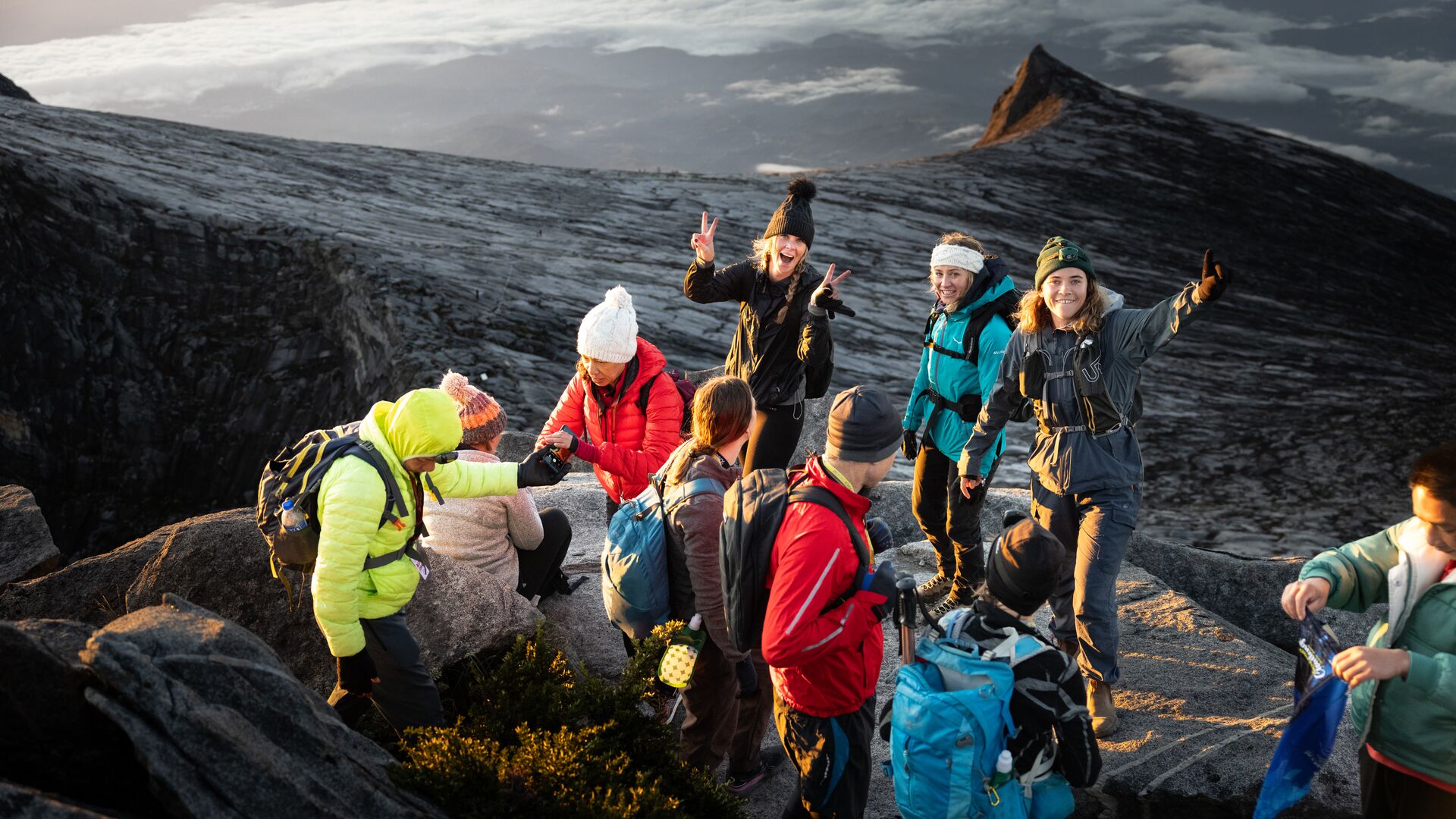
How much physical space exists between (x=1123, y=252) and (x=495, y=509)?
24730 mm

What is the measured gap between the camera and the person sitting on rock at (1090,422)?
466cm

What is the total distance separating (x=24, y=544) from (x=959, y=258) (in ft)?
21.0

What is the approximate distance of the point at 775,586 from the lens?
332cm

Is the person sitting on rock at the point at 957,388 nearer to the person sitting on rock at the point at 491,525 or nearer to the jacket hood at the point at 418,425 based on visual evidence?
the person sitting on rock at the point at 491,525

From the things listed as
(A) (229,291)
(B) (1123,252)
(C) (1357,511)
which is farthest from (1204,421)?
(A) (229,291)

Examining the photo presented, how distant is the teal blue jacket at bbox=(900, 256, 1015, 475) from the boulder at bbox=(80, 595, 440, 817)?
358 cm

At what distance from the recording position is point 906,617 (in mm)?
3273

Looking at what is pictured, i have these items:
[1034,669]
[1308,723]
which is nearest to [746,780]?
[1034,669]

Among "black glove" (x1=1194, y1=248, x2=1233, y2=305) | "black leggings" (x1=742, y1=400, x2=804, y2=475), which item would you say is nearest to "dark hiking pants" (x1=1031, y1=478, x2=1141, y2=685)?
"black glove" (x1=1194, y1=248, x2=1233, y2=305)

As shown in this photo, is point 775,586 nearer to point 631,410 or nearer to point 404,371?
point 631,410

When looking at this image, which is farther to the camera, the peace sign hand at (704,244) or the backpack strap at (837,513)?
the peace sign hand at (704,244)

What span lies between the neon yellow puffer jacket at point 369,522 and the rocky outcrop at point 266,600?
790 millimetres

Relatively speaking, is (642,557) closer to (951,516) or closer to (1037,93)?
(951,516)

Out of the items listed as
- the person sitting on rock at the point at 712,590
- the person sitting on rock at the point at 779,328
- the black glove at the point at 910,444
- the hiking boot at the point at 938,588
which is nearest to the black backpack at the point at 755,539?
the person sitting on rock at the point at 712,590
